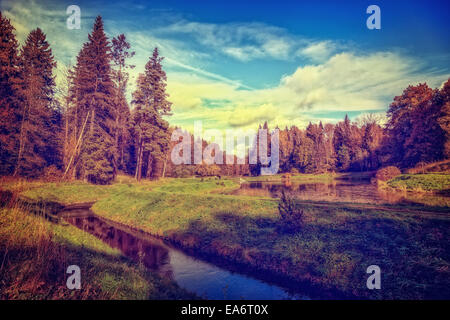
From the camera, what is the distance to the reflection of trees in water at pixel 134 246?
15142 mm

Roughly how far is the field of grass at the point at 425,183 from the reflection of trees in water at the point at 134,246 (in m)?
34.3

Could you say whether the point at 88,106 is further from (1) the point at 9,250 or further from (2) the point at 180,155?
(1) the point at 9,250

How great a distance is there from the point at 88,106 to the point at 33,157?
13.5 m

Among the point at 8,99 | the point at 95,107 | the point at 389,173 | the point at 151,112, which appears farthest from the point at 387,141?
the point at 8,99

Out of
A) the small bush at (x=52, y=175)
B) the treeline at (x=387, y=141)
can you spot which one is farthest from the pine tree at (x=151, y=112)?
the treeline at (x=387, y=141)

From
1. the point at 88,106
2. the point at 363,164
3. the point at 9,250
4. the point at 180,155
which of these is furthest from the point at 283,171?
the point at 9,250

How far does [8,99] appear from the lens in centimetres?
3847

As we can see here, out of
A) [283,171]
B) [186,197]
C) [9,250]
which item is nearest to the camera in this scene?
[9,250]

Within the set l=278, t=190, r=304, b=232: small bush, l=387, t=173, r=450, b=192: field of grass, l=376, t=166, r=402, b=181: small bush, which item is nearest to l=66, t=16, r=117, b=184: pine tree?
l=278, t=190, r=304, b=232: small bush

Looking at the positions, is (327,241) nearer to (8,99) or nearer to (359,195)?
(359,195)

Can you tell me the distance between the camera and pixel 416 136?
4909 centimetres

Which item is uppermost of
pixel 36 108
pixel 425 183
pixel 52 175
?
pixel 36 108

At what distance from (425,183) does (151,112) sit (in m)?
46.9

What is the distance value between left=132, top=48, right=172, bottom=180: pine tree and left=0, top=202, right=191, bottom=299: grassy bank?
34.7m
